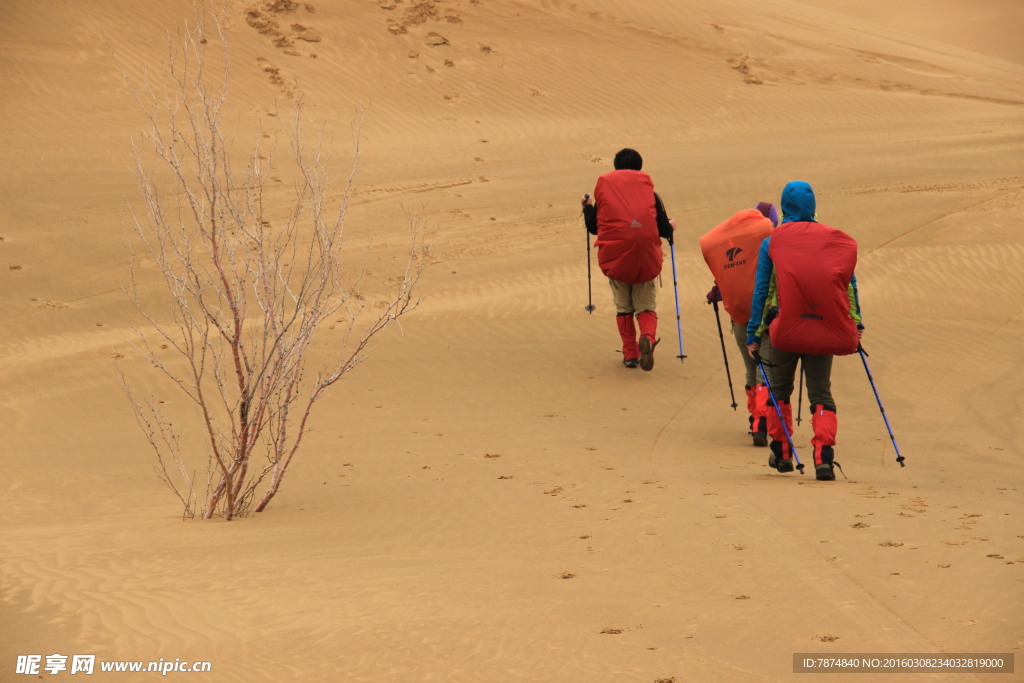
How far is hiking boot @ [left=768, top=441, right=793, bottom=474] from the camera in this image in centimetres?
743

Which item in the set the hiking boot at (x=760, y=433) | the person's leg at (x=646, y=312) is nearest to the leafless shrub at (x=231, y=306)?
the person's leg at (x=646, y=312)

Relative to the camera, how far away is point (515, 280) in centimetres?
1387

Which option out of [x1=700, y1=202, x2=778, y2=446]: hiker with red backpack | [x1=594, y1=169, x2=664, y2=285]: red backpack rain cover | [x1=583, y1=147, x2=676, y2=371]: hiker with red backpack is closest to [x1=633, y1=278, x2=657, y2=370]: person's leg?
[x1=583, y1=147, x2=676, y2=371]: hiker with red backpack

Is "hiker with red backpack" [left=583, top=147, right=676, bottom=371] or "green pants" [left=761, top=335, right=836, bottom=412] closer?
"green pants" [left=761, top=335, right=836, bottom=412]

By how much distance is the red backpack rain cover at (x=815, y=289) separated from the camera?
6977 mm

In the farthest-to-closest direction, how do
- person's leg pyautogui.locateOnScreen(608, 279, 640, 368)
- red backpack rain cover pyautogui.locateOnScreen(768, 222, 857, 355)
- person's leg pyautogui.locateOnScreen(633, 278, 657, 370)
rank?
person's leg pyautogui.locateOnScreen(608, 279, 640, 368) < person's leg pyautogui.locateOnScreen(633, 278, 657, 370) < red backpack rain cover pyautogui.locateOnScreen(768, 222, 857, 355)

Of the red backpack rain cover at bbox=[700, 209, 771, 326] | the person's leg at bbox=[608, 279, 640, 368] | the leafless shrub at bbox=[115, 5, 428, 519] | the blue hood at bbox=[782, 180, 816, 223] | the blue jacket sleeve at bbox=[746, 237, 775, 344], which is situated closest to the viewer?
the leafless shrub at bbox=[115, 5, 428, 519]

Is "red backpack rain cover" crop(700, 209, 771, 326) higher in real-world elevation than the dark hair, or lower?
lower

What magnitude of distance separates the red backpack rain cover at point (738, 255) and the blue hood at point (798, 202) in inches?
51.8

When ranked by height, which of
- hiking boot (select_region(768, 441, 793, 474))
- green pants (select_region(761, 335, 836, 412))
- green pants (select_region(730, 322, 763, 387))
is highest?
green pants (select_region(761, 335, 836, 412))

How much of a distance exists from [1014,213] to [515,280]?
21.6 ft

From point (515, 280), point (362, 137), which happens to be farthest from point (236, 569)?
point (362, 137)

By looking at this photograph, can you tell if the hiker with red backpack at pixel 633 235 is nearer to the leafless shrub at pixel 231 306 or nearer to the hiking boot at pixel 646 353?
the hiking boot at pixel 646 353

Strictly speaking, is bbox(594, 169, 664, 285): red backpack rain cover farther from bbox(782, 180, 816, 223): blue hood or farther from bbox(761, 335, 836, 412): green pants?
bbox(782, 180, 816, 223): blue hood
